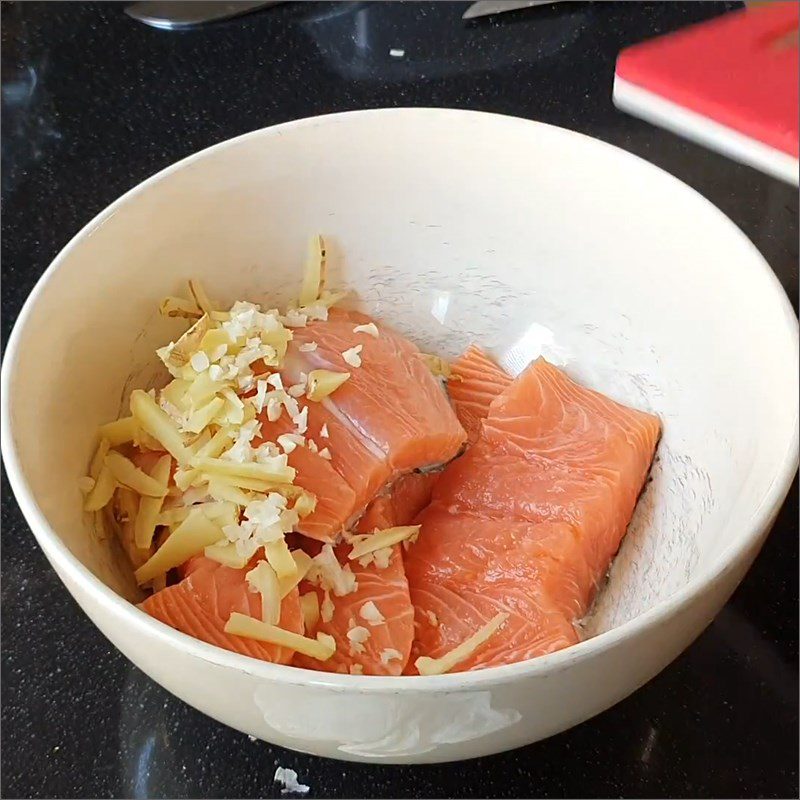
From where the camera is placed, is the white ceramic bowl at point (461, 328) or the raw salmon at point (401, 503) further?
the raw salmon at point (401, 503)

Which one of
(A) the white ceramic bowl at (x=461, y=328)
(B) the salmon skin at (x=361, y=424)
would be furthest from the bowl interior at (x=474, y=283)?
(B) the salmon skin at (x=361, y=424)

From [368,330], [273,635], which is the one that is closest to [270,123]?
[368,330]

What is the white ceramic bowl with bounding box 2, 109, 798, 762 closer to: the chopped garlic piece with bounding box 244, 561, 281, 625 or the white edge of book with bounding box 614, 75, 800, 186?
the chopped garlic piece with bounding box 244, 561, 281, 625

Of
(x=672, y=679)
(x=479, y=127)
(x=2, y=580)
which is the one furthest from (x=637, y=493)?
(x=2, y=580)

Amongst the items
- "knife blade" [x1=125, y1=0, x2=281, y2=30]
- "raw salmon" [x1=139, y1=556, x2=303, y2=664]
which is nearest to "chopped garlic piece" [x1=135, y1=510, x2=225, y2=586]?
"raw salmon" [x1=139, y1=556, x2=303, y2=664]

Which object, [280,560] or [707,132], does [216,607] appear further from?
[707,132]

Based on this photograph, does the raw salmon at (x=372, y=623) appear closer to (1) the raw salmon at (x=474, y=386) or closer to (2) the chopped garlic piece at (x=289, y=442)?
(2) the chopped garlic piece at (x=289, y=442)
